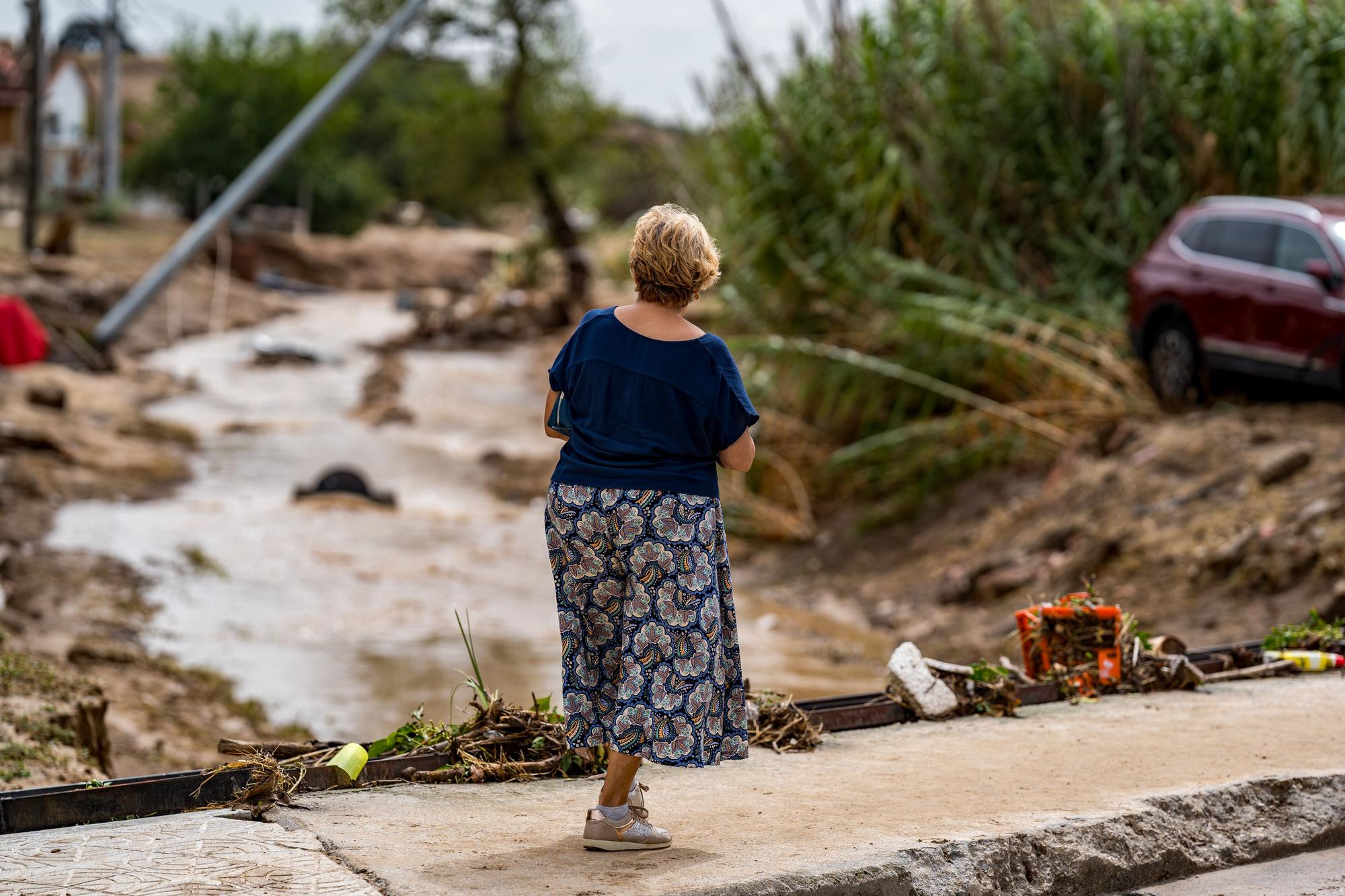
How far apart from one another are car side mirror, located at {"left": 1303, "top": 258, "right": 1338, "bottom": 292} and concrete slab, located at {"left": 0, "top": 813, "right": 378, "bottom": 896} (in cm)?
955

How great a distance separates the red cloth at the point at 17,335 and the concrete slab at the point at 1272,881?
19.6 m

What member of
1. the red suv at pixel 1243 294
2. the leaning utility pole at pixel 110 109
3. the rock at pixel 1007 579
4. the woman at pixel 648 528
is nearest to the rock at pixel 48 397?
the rock at pixel 1007 579

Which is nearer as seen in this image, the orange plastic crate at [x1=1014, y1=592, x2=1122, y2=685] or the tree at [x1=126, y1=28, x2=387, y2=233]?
the orange plastic crate at [x1=1014, y1=592, x2=1122, y2=685]

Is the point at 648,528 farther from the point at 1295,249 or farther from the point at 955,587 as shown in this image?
the point at 1295,249

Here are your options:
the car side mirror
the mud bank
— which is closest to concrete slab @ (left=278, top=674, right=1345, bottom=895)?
the mud bank

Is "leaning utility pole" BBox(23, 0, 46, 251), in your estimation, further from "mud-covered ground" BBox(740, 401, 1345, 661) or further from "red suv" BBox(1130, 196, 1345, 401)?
"red suv" BBox(1130, 196, 1345, 401)

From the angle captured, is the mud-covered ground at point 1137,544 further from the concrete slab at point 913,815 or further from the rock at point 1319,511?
the concrete slab at point 913,815

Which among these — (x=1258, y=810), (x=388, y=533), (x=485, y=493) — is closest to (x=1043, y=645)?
(x=1258, y=810)

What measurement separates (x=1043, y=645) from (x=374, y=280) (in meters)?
35.9

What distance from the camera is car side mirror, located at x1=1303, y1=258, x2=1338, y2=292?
440 inches

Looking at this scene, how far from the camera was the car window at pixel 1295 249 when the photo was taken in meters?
11.5

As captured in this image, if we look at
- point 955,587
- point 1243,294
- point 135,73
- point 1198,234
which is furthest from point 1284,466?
point 135,73

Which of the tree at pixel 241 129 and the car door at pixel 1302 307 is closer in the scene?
the car door at pixel 1302 307

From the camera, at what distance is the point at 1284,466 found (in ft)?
35.3
